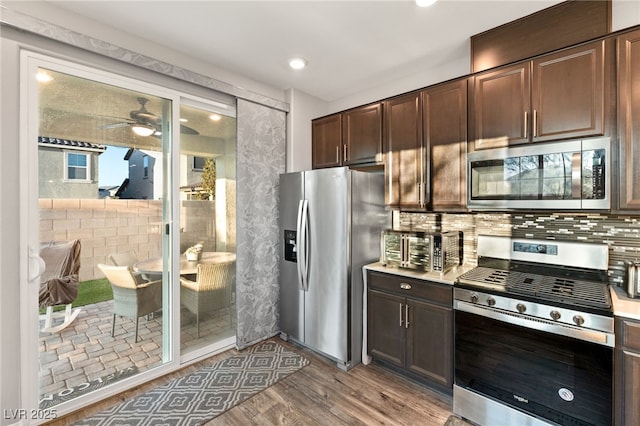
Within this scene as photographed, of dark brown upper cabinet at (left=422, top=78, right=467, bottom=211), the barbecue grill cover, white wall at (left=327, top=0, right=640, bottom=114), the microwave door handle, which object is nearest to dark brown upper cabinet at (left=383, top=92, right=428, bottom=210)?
dark brown upper cabinet at (left=422, top=78, right=467, bottom=211)

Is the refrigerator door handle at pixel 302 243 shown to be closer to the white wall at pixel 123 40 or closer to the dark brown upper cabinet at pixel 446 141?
the dark brown upper cabinet at pixel 446 141

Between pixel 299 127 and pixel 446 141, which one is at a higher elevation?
pixel 299 127

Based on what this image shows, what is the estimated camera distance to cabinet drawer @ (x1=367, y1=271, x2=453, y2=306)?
7.11 ft

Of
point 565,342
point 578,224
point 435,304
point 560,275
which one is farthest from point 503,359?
point 578,224

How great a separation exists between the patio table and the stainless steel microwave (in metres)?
2.29

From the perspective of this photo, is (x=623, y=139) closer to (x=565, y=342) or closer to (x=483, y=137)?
(x=483, y=137)

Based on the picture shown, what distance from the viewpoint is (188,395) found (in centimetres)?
227

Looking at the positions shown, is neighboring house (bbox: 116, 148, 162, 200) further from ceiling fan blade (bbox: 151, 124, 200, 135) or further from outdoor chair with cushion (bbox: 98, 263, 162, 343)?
outdoor chair with cushion (bbox: 98, 263, 162, 343)

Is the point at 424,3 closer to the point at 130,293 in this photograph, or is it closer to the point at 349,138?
the point at 349,138

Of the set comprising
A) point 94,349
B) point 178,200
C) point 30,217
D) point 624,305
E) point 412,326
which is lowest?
point 94,349

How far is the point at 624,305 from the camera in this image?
5.29 ft

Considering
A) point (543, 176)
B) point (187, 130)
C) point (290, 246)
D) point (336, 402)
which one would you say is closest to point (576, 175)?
point (543, 176)

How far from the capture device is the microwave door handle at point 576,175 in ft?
5.94

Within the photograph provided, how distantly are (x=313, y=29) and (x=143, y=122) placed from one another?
5.15 ft
